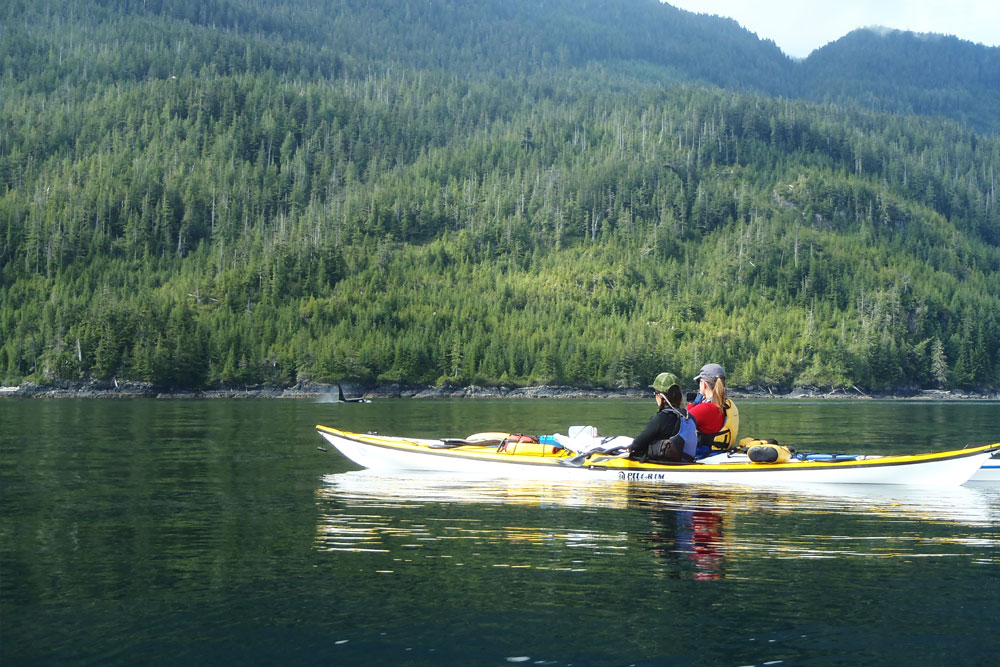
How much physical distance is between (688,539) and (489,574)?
16.6 ft

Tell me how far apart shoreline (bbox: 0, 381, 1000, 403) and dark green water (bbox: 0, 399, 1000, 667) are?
129 meters

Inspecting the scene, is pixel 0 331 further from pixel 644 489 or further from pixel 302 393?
pixel 644 489

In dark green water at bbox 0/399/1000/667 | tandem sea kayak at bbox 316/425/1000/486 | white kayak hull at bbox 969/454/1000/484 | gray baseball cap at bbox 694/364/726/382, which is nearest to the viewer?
dark green water at bbox 0/399/1000/667

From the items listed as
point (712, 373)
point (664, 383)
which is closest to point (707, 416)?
point (712, 373)

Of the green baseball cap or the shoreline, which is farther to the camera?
the shoreline

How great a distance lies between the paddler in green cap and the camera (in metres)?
26.5

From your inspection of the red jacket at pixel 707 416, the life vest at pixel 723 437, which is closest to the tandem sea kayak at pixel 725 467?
the life vest at pixel 723 437

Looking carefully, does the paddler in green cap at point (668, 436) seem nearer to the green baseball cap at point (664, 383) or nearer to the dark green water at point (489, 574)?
the green baseball cap at point (664, 383)

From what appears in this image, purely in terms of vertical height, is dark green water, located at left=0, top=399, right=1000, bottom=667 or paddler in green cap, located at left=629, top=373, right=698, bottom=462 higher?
paddler in green cap, located at left=629, top=373, right=698, bottom=462

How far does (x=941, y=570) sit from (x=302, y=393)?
162m

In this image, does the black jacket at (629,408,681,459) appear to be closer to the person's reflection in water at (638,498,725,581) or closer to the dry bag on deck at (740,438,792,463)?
the dry bag on deck at (740,438,792,463)

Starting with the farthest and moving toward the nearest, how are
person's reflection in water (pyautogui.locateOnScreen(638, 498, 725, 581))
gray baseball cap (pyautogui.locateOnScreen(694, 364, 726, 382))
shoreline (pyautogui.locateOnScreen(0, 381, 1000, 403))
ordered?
1. shoreline (pyautogui.locateOnScreen(0, 381, 1000, 403))
2. gray baseball cap (pyautogui.locateOnScreen(694, 364, 726, 382))
3. person's reflection in water (pyautogui.locateOnScreen(638, 498, 725, 581))

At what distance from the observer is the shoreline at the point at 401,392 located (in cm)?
16275

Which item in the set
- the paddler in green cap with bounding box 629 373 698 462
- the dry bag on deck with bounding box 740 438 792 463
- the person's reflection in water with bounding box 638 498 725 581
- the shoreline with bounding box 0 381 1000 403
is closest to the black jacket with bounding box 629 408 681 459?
the paddler in green cap with bounding box 629 373 698 462
